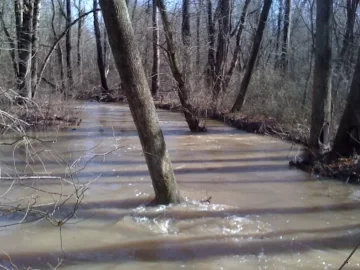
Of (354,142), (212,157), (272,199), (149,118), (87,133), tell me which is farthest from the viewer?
(87,133)

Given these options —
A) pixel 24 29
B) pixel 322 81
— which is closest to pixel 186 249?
→ pixel 322 81

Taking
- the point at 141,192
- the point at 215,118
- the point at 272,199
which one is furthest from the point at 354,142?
the point at 215,118

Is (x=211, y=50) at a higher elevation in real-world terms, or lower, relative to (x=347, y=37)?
lower

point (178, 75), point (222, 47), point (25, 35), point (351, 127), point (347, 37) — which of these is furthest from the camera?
point (222, 47)

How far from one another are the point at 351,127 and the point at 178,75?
20.6 feet

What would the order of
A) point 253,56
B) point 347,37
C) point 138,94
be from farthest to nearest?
1. point 253,56
2. point 347,37
3. point 138,94

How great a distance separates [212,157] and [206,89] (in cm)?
728

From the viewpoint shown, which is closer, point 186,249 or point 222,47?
point 186,249

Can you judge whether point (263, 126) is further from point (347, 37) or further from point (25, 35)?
point (25, 35)

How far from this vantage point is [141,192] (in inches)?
324

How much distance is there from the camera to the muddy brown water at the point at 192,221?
550cm

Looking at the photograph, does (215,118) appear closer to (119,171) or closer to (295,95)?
(295,95)

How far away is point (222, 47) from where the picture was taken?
63.2 feet

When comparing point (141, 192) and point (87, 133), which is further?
point (87, 133)
